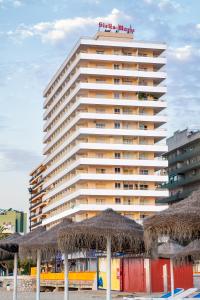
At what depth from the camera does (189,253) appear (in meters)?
23.7

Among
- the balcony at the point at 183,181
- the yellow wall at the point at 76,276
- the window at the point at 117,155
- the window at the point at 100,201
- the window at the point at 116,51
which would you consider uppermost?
the window at the point at 116,51

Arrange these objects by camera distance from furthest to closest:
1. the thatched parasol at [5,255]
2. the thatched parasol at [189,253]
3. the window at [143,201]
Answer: the window at [143,201] → the thatched parasol at [5,255] → the thatched parasol at [189,253]

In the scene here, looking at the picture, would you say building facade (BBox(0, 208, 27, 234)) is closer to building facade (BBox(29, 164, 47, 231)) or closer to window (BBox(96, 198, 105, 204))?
building facade (BBox(29, 164, 47, 231))

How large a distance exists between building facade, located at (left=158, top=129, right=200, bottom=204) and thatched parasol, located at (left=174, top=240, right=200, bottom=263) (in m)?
68.5

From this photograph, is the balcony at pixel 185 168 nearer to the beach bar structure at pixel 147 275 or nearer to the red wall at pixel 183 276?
the beach bar structure at pixel 147 275

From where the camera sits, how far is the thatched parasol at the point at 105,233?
16297 mm

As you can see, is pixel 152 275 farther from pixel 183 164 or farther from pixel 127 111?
pixel 183 164

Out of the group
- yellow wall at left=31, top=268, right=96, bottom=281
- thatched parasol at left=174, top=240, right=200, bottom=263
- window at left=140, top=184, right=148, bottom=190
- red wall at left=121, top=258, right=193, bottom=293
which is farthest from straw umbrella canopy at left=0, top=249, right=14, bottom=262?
window at left=140, top=184, right=148, bottom=190

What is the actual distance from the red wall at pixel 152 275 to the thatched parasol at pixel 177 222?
2440 cm

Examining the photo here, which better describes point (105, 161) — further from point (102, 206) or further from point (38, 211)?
point (38, 211)

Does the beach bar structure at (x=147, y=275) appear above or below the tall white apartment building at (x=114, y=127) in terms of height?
below

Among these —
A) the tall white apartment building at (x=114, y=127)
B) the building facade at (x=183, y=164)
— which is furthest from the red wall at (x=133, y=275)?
the building facade at (x=183, y=164)

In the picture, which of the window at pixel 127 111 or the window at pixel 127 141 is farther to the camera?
the window at pixel 127 111

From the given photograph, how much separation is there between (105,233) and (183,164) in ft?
278
